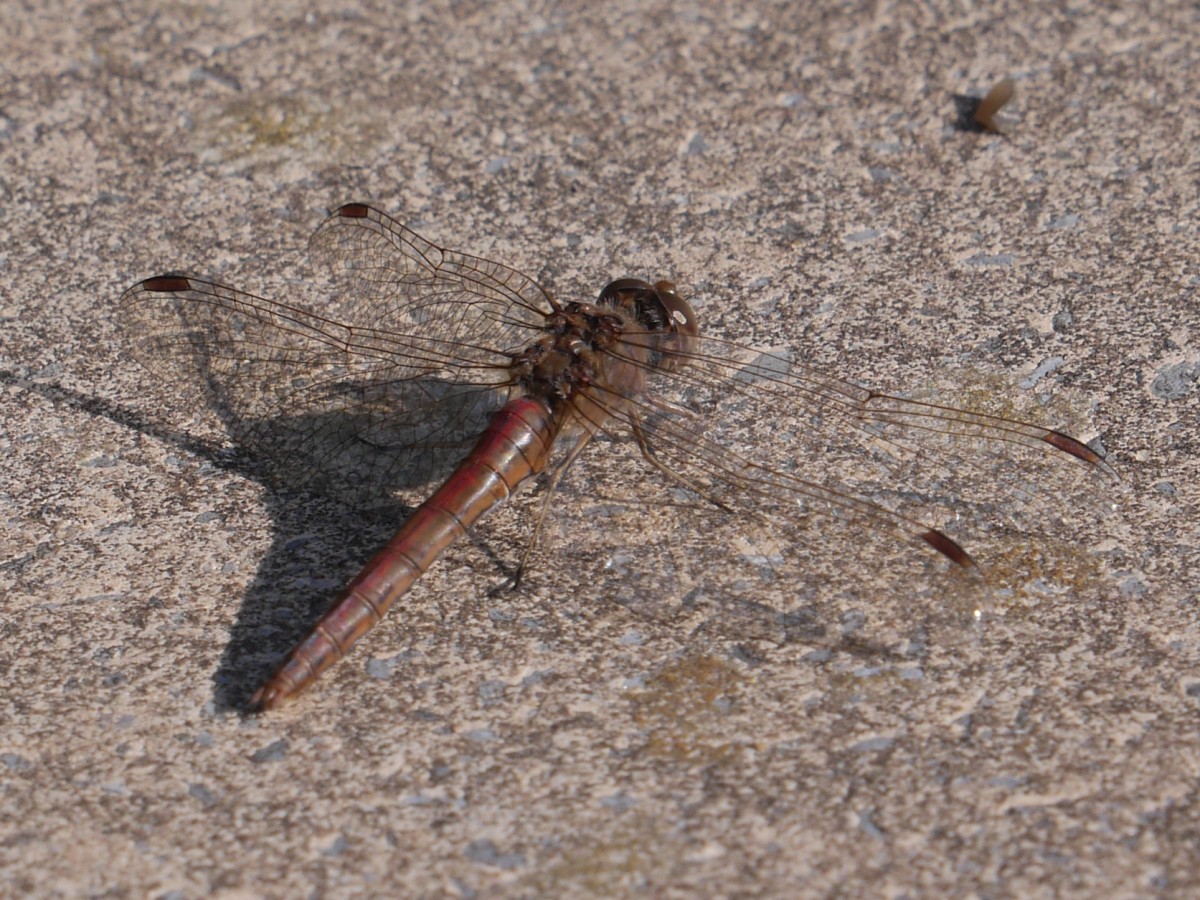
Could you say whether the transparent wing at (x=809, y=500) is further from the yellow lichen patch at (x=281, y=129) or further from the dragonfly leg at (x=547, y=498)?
the yellow lichen patch at (x=281, y=129)

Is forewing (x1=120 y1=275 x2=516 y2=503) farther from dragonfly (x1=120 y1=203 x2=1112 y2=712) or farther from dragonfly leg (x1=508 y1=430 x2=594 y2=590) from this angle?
dragonfly leg (x1=508 y1=430 x2=594 y2=590)

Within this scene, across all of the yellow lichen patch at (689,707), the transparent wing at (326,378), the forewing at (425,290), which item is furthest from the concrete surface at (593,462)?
the forewing at (425,290)

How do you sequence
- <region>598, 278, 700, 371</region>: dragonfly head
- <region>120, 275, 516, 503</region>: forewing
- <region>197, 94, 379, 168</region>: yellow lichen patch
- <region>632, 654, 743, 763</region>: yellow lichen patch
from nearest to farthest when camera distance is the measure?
<region>632, 654, 743, 763</region>: yellow lichen patch → <region>120, 275, 516, 503</region>: forewing → <region>598, 278, 700, 371</region>: dragonfly head → <region>197, 94, 379, 168</region>: yellow lichen patch

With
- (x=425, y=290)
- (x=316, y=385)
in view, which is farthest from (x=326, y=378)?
(x=425, y=290)

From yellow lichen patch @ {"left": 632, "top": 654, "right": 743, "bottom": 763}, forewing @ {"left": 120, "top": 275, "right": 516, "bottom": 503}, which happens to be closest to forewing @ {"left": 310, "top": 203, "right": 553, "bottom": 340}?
forewing @ {"left": 120, "top": 275, "right": 516, "bottom": 503}

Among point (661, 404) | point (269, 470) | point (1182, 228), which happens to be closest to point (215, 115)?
point (269, 470)

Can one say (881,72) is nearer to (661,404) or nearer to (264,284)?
(661,404)

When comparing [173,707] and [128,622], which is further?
[128,622]
